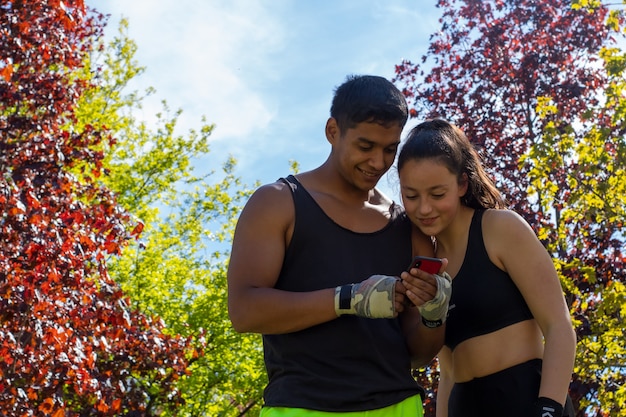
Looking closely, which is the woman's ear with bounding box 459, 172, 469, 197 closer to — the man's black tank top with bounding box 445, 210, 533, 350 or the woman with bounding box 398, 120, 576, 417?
the woman with bounding box 398, 120, 576, 417

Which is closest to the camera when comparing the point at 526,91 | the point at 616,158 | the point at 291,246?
the point at 291,246

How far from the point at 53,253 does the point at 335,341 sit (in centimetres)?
581

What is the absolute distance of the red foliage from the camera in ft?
25.4

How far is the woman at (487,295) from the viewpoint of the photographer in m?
2.72

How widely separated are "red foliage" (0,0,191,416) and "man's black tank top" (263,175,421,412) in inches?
212

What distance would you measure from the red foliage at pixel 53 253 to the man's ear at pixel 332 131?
5363 mm

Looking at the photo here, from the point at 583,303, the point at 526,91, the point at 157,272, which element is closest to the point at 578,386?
the point at 583,303

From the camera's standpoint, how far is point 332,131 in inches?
118

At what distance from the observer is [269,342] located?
2836 mm

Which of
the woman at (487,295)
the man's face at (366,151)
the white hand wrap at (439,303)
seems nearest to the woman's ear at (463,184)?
the woman at (487,295)

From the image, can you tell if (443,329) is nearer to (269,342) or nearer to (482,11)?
(269,342)

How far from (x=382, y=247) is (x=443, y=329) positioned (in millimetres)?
350

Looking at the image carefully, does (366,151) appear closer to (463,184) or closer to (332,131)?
(332,131)

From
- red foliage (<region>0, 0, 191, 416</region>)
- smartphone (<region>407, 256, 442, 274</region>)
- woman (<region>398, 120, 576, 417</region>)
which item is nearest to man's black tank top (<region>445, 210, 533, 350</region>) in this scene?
woman (<region>398, 120, 576, 417</region>)
